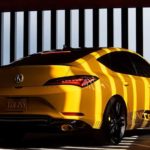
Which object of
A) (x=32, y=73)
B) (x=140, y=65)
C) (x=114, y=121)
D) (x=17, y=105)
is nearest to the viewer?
(x=17, y=105)

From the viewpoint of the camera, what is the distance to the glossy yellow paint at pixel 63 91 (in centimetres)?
788

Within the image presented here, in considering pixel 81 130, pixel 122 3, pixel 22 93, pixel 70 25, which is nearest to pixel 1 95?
pixel 22 93

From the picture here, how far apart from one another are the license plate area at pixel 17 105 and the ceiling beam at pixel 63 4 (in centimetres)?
893

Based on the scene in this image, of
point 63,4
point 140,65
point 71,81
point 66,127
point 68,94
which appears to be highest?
point 63,4

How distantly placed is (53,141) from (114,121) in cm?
123

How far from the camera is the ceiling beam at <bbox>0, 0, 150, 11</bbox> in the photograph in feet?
54.7

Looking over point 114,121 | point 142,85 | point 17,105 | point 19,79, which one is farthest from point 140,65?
point 17,105

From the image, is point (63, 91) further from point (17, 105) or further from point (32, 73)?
point (17, 105)

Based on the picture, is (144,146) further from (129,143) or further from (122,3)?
(122,3)

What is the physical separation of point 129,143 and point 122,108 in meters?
0.56

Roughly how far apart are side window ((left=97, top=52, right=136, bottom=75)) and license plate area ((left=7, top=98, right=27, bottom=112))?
1.28m

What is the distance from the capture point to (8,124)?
808cm

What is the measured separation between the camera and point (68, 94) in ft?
25.9

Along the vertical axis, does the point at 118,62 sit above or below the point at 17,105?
above
